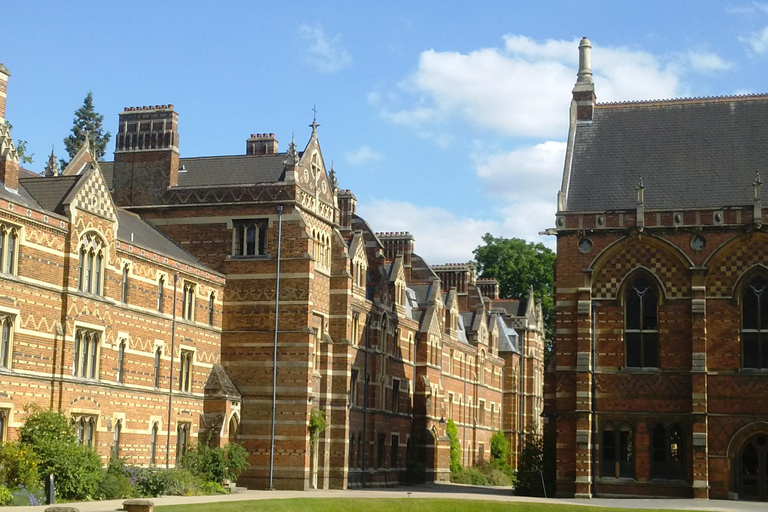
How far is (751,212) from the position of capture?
157 feet

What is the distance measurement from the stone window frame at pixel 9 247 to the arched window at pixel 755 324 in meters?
28.5

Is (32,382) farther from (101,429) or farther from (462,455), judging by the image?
(462,455)

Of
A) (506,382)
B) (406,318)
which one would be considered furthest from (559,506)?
(506,382)

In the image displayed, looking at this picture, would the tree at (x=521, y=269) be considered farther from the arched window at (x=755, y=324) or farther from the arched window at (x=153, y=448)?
the arched window at (x=153, y=448)

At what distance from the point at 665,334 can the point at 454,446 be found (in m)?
30.7

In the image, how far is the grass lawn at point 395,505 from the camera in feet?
116

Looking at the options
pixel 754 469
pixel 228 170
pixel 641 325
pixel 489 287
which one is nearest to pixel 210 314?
pixel 228 170

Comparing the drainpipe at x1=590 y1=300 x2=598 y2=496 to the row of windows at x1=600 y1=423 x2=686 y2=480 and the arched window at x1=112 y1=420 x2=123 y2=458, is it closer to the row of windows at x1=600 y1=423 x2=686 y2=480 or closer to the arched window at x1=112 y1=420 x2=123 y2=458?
the row of windows at x1=600 y1=423 x2=686 y2=480

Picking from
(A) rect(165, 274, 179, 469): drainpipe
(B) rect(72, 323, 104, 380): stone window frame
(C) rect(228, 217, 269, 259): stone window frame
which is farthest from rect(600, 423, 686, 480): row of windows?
(B) rect(72, 323, 104, 380): stone window frame

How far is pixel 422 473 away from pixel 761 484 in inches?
1029

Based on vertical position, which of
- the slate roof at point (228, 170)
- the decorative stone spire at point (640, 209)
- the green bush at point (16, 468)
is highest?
the slate roof at point (228, 170)

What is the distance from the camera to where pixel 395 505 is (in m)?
38.3

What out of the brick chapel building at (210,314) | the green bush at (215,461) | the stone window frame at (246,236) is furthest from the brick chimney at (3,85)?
the green bush at (215,461)

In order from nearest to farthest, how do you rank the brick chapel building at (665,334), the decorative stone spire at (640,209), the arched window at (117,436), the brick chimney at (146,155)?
the arched window at (117,436), the brick chapel building at (665,334), the decorative stone spire at (640,209), the brick chimney at (146,155)
